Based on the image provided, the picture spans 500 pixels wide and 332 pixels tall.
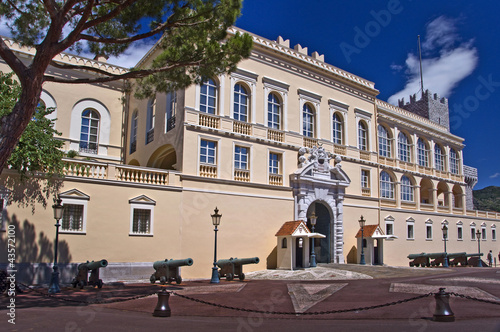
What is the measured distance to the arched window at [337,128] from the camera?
88.4ft

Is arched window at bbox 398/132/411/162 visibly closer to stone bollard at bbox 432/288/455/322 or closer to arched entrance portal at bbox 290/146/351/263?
arched entrance portal at bbox 290/146/351/263

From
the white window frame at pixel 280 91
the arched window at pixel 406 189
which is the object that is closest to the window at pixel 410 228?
the arched window at pixel 406 189

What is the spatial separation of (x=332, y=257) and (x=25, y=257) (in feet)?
52.3

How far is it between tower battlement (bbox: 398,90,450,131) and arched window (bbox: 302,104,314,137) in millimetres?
18750

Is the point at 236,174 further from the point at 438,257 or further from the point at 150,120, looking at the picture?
the point at 438,257

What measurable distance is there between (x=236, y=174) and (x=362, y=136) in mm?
10965

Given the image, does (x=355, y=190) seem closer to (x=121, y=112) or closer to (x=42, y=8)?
(x=121, y=112)

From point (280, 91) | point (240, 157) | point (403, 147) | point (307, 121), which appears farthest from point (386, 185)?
point (240, 157)

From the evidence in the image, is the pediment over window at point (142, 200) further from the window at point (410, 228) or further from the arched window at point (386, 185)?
the window at point (410, 228)

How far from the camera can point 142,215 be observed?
727 inches

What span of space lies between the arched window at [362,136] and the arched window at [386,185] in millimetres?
2574

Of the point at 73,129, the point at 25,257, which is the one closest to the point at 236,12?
the point at 25,257

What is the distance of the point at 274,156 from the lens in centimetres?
2348

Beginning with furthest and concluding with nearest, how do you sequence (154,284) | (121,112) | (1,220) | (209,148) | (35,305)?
(121,112)
(209,148)
(154,284)
(1,220)
(35,305)
